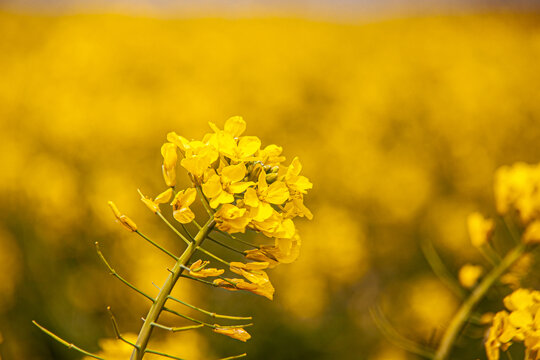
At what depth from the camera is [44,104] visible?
4953mm

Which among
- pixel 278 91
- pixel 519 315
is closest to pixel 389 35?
pixel 278 91

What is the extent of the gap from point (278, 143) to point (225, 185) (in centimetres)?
426

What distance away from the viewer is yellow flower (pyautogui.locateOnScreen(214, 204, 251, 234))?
0.87m

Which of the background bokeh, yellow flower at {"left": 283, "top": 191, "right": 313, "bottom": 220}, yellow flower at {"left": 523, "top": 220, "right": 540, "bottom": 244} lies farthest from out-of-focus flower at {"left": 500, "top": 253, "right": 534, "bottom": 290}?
yellow flower at {"left": 283, "top": 191, "right": 313, "bottom": 220}

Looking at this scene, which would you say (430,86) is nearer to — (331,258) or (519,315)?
(331,258)

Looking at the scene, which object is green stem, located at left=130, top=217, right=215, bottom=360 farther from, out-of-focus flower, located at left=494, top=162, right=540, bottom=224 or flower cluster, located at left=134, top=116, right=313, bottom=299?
out-of-focus flower, located at left=494, top=162, right=540, bottom=224

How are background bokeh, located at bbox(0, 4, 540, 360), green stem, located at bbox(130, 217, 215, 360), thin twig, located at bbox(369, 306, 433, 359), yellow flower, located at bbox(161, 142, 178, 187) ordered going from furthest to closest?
1. background bokeh, located at bbox(0, 4, 540, 360)
2. thin twig, located at bbox(369, 306, 433, 359)
3. yellow flower, located at bbox(161, 142, 178, 187)
4. green stem, located at bbox(130, 217, 215, 360)

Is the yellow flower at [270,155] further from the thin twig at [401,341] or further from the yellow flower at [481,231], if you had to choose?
the yellow flower at [481,231]

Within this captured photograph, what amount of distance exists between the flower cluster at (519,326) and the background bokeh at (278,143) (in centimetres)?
38

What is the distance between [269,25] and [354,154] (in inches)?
234

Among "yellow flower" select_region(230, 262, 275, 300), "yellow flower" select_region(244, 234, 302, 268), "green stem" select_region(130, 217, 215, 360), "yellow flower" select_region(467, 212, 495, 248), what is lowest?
"green stem" select_region(130, 217, 215, 360)

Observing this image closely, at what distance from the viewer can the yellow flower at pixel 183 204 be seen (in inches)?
35.8

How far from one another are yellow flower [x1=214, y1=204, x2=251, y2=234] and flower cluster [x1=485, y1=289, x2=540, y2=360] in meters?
0.59

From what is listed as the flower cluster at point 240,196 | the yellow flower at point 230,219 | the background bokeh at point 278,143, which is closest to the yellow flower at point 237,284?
the flower cluster at point 240,196
